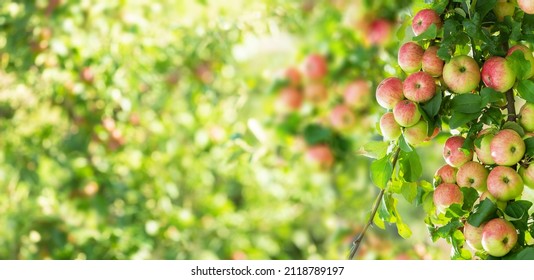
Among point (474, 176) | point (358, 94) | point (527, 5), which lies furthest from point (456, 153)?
point (358, 94)

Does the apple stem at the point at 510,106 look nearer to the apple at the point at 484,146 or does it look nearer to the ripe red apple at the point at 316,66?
the apple at the point at 484,146

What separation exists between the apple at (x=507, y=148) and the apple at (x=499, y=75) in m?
0.04

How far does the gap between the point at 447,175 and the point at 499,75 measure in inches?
4.2

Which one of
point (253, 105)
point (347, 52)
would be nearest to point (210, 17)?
point (253, 105)

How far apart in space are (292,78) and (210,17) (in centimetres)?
29

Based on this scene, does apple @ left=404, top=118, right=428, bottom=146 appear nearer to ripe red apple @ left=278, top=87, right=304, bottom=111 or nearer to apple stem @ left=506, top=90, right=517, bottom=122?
apple stem @ left=506, top=90, right=517, bottom=122

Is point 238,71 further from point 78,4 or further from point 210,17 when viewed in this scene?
point 78,4

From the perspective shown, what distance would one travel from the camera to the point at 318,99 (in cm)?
164

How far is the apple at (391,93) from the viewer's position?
0.62m

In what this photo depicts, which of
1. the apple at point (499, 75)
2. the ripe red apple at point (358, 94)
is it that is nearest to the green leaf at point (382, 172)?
the apple at point (499, 75)

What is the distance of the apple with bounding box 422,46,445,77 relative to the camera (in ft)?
2.01
